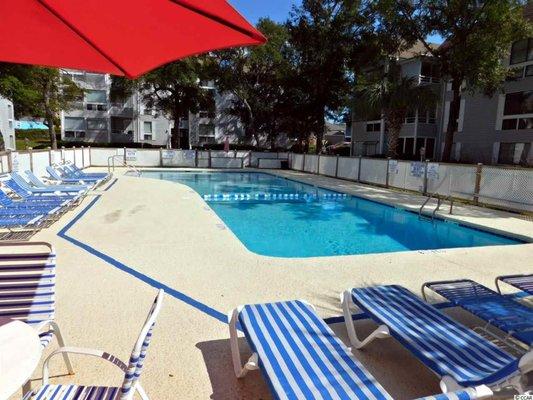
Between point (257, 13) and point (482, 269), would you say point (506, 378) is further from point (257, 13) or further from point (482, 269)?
point (257, 13)

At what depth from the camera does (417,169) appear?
14.6m

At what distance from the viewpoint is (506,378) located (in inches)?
83.7

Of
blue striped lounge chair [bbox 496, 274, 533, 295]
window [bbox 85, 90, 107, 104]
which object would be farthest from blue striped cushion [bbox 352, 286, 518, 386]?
window [bbox 85, 90, 107, 104]

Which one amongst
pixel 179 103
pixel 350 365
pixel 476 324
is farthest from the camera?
pixel 179 103

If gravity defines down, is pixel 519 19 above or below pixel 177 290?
above

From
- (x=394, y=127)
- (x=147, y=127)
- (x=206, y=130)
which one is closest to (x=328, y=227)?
(x=394, y=127)

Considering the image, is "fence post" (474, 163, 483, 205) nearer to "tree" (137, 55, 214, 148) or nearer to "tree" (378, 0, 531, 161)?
"tree" (378, 0, 531, 161)

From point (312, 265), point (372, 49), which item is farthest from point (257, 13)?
point (312, 265)

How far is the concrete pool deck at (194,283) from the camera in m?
2.94

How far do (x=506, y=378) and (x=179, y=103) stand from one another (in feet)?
110

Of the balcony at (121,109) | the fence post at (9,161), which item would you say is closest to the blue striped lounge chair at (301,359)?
the fence post at (9,161)

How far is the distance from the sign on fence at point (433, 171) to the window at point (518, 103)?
13.1 m

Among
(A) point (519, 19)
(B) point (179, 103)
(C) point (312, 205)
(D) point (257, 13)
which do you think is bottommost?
(C) point (312, 205)

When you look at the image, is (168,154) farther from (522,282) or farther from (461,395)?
(461,395)
